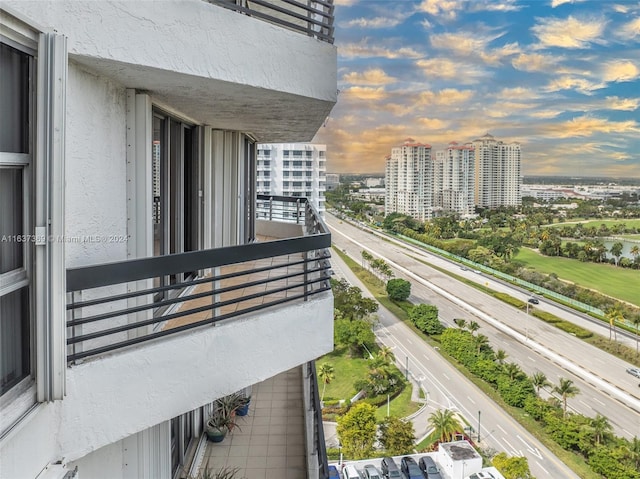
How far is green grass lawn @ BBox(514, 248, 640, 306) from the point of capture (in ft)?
164

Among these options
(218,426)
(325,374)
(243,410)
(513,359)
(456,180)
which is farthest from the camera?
(456,180)

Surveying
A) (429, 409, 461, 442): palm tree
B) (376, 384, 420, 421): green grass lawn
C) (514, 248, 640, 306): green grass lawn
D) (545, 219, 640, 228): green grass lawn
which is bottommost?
(376, 384, 420, 421): green grass lawn

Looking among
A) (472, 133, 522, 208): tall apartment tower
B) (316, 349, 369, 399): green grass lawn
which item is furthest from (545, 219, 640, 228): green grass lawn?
(316, 349, 369, 399): green grass lawn

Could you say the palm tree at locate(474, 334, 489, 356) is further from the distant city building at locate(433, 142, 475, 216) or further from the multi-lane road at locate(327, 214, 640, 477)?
the distant city building at locate(433, 142, 475, 216)

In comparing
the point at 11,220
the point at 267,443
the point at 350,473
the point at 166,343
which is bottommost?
the point at 350,473

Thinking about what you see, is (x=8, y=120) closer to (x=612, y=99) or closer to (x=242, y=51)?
(x=242, y=51)

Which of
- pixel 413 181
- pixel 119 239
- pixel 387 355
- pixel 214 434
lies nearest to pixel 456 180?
pixel 413 181

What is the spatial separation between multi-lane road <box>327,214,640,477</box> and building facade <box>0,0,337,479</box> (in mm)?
25567

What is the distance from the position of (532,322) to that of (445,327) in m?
10.6

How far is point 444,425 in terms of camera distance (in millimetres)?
24094

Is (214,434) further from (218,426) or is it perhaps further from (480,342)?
(480,342)

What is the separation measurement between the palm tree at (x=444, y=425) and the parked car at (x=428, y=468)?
2053 millimetres

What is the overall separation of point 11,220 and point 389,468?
2281 cm

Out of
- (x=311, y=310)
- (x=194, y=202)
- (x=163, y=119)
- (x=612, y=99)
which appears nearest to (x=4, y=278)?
(x=311, y=310)
